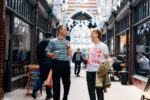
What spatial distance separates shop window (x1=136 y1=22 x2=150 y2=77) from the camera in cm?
813

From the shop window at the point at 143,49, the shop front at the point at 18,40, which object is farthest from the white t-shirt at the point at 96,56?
the shop window at the point at 143,49

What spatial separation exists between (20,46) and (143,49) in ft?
17.2

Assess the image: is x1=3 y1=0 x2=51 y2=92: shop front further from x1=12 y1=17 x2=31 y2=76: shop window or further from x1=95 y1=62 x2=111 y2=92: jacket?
x1=95 y1=62 x2=111 y2=92: jacket

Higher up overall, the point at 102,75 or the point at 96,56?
the point at 96,56

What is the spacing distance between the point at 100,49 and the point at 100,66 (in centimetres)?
39

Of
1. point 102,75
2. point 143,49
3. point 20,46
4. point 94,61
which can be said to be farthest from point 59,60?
point 143,49

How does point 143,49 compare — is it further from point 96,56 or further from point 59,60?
point 59,60

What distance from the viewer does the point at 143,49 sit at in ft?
28.5

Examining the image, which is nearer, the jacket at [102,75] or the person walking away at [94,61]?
the jacket at [102,75]

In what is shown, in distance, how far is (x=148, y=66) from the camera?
805 cm

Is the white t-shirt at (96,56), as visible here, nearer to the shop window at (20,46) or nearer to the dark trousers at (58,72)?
the dark trousers at (58,72)

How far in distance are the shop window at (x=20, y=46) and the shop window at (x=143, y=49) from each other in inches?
205

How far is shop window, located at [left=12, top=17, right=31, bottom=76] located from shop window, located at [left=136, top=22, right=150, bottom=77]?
5206 millimetres

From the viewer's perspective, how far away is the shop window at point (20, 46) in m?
8.02
